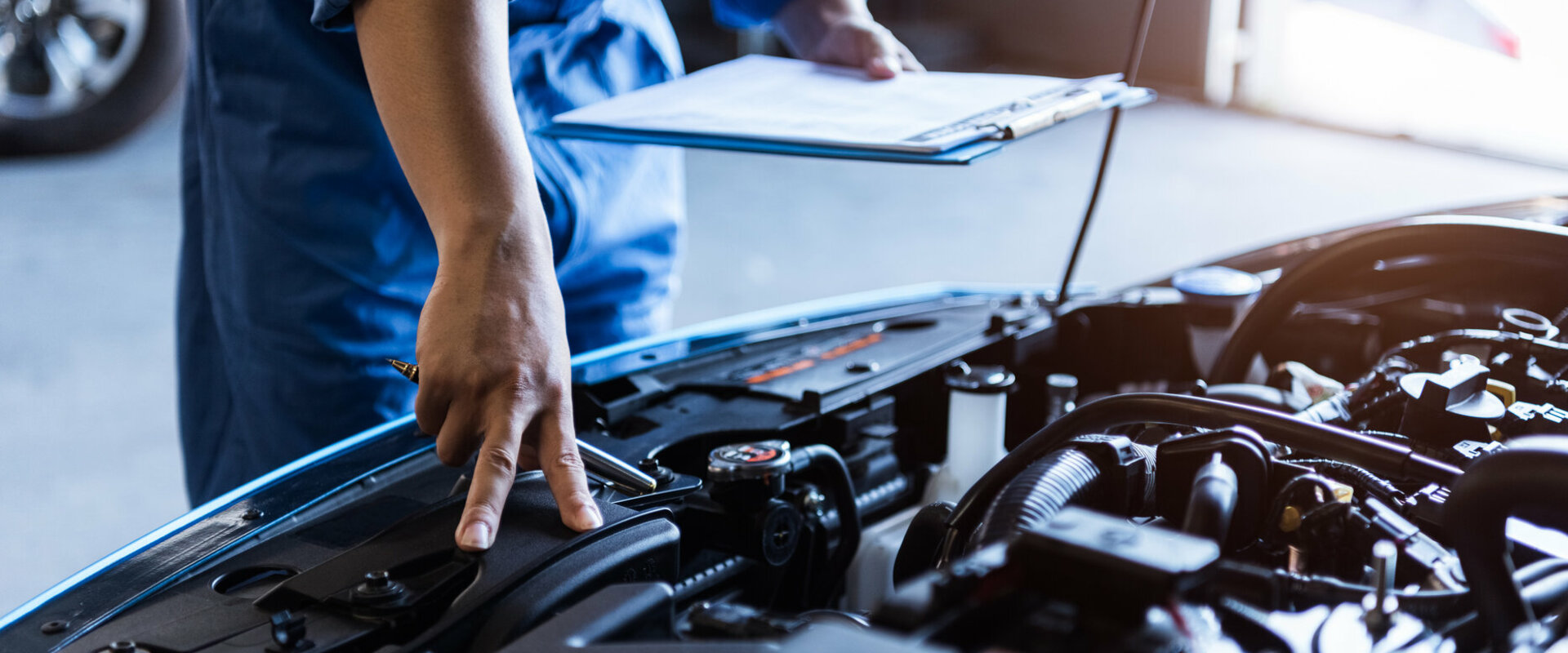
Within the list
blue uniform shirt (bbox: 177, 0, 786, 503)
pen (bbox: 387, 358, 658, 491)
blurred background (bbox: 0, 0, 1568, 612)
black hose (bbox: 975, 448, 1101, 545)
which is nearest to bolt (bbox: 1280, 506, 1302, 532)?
black hose (bbox: 975, 448, 1101, 545)

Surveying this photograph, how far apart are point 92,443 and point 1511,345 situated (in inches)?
90.8

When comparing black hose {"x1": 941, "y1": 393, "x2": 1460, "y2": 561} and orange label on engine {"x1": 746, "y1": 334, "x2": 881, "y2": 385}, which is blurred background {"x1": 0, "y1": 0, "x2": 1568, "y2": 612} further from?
black hose {"x1": 941, "y1": 393, "x2": 1460, "y2": 561}

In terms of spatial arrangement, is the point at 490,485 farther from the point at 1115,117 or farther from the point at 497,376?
the point at 1115,117

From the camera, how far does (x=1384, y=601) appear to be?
1.94ft

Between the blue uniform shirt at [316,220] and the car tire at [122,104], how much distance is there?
113 inches

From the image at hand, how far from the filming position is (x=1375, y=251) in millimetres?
962

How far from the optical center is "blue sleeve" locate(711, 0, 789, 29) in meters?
1.32

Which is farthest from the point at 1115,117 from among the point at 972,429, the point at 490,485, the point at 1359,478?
the point at 490,485

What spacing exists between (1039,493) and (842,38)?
0.67m

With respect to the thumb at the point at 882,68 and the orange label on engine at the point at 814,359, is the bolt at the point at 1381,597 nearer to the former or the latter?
the orange label on engine at the point at 814,359

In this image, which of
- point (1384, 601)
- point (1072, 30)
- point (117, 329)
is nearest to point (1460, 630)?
point (1384, 601)

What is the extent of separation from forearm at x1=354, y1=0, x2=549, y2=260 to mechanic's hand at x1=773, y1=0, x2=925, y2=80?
44 cm

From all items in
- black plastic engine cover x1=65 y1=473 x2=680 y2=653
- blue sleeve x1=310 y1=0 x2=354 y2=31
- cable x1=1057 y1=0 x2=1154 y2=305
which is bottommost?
black plastic engine cover x1=65 y1=473 x2=680 y2=653

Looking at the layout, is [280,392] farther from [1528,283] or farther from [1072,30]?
[1072,30]
